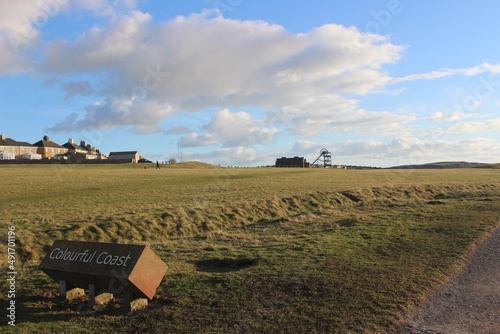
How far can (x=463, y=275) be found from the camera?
11.6 meters

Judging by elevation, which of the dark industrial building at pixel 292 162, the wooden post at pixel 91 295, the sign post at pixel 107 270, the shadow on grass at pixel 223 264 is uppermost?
the dark industrial building at pixel 292 162

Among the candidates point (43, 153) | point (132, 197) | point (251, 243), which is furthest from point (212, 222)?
point (43, 153)

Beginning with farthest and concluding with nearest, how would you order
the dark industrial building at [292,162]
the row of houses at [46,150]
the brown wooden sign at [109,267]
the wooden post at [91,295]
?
the dark industrial building at [292,162] → the row of houses at [46,150] → the wooden post at [91,295] → the brown wooden sign at [109,267]

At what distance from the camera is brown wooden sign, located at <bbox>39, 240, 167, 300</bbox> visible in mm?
8680

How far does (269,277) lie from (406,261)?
14.9 feet

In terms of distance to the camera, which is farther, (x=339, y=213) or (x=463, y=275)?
(x=339, y=213)

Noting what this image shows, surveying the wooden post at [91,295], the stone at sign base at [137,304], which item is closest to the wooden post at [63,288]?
the wooden post at [91,295]

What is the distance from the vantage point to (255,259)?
1367cm

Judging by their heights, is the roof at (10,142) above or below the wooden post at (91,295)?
above

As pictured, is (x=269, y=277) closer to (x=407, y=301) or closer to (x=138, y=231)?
(x=407, y=301)

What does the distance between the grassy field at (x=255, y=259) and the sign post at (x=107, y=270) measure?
1.28 ft

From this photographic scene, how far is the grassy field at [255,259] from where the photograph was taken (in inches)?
336

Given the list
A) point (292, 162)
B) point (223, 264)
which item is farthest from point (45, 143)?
point (223, 264)

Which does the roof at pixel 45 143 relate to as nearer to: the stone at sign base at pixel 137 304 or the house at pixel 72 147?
the house at pixel 72 147
